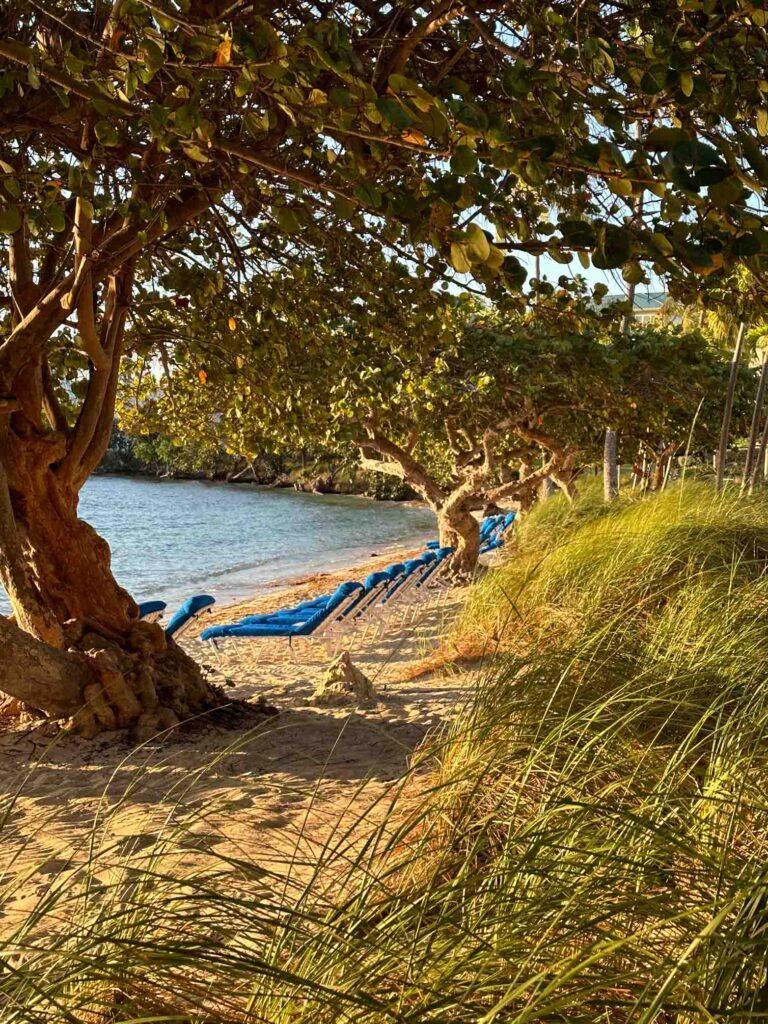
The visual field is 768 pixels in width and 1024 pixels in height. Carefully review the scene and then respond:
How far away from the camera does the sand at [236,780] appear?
3.28 meters

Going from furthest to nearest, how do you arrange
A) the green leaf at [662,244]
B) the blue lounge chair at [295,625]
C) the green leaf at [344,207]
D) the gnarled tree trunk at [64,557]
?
the blue lounge chair at [295,625]
the gnarled tree trunk at [64,557]
the green leaf at [344,207]
the green leaf at [662,244]

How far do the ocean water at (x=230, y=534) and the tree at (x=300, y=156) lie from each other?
12085 mm

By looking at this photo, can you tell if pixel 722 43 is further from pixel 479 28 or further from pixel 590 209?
pixel 590 209

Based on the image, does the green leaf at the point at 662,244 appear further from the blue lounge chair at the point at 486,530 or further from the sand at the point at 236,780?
the blue lounge chair at the point at 486,530

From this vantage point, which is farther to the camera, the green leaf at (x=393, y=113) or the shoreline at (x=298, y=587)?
the shoreline at (x=298, y=587)

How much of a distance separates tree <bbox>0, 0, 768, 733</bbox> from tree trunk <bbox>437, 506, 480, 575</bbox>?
8.44 m

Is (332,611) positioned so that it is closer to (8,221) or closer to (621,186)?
(8,221)

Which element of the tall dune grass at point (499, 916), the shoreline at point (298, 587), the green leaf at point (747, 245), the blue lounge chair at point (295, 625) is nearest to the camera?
the tall dune grass at point (499, 916)

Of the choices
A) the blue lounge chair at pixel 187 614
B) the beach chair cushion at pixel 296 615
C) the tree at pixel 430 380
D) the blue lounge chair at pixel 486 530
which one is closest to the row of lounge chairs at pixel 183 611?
the blue lounge chair at pixel 187 614

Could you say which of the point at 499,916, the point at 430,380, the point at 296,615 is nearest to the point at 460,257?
the point at 499,916

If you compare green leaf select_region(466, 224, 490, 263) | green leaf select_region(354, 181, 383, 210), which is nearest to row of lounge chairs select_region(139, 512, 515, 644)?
green leaf select_region(354, 181, 383, 210)

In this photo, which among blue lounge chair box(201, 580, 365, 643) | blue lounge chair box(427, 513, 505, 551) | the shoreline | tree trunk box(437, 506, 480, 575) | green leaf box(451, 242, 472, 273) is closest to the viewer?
green leaf box(451, 242, 472, 273)

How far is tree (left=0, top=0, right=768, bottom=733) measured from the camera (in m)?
2.54

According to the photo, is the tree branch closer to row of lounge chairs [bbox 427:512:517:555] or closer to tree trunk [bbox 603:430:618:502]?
row of lounge chairs [bbox 427:512:517:555]
